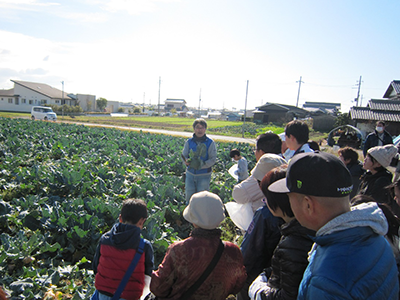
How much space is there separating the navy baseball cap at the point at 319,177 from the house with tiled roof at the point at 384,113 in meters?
21.7

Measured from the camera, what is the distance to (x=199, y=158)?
511 centimetres

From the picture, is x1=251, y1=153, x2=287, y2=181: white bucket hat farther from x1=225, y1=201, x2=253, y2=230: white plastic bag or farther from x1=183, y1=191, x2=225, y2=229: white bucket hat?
x1=183, y1=191, x2=225, y2=229: white bucket hat

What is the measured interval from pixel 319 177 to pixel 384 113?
23.8m

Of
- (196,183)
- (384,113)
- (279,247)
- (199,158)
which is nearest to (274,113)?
(384,113)

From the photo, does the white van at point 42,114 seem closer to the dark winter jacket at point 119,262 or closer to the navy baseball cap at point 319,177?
the dark winter jacket at point 119,262

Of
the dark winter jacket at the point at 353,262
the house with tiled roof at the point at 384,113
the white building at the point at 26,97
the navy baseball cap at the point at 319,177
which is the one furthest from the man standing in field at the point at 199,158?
the white building at the point at 26,97

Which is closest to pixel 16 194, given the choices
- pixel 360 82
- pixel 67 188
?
pixel 67 188

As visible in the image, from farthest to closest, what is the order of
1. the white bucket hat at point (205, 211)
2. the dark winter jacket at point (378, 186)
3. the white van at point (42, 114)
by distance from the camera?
the white van at point (42, 114), the dark winter jacket at point (378, 186), the white bucket hat at point (205, 211)

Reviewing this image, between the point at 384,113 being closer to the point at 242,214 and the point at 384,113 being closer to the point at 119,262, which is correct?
the point at 242,214

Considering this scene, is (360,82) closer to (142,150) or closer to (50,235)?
(142,150)

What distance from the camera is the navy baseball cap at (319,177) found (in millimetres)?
1342

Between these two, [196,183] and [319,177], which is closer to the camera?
[319,177]

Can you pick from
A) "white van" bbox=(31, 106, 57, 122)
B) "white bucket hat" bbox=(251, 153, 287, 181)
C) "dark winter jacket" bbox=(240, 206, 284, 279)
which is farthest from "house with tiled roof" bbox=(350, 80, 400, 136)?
"white van" bbox=(31, 106, 57, 122)

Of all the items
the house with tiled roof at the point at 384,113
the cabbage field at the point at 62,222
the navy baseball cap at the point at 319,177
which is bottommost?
the cabbage field at the point at 62,222
